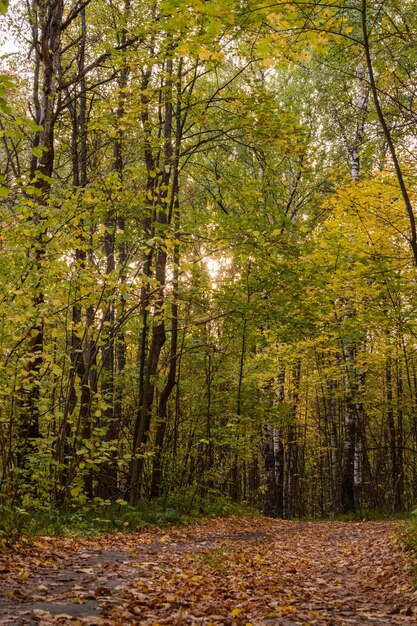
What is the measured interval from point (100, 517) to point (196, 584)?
168 inches

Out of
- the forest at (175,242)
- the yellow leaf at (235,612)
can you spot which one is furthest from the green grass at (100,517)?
the yellow leaf at (235,612)

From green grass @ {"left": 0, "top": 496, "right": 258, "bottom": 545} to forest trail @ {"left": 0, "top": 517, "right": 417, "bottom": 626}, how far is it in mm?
370

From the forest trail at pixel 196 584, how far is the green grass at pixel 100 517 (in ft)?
1.21

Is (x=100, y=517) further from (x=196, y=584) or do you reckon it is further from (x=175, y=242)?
(x=175, y=242)

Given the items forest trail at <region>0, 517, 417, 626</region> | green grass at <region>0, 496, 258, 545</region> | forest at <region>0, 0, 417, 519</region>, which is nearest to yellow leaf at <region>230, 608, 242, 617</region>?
forest trail at <region>0, 517, 417, 626</region>

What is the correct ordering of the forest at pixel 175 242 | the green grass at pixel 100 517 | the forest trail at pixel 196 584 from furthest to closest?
the forest at pixel 175 242
the green grass at pixel 100 517
the forest trail at pixel 196 584

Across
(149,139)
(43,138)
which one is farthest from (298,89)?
(43,138)

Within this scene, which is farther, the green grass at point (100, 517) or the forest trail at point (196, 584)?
the green grass at point (100, 517)

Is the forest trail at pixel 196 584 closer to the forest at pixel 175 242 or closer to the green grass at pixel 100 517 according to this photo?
the green grass at pixel 100 517

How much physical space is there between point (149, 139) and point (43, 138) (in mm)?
2034

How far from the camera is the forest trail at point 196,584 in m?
4.05

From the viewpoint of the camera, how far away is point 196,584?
5.26 m

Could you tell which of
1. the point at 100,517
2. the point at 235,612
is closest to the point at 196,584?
the point at 235,612

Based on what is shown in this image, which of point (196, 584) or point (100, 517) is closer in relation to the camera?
point (196, 584)
